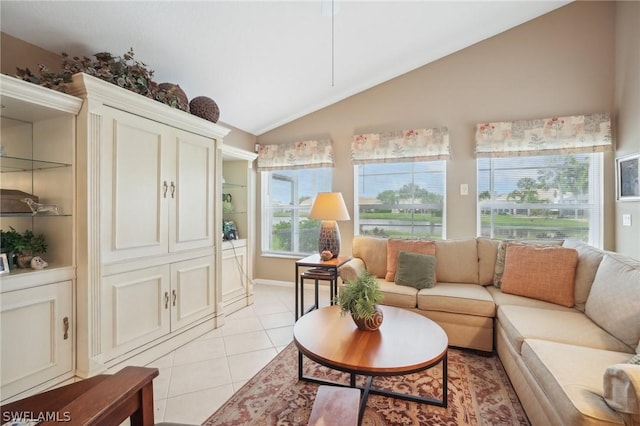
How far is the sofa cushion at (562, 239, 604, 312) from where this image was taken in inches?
86.0

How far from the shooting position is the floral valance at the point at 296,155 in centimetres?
402

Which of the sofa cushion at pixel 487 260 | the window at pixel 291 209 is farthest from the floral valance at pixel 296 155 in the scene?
the sofa cushion at pixel 487 260

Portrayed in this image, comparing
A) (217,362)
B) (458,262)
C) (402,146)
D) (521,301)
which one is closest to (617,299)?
(521,301)

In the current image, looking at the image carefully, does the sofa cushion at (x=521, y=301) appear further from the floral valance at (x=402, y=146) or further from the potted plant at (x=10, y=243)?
the potted plant at (x=10, y=243)

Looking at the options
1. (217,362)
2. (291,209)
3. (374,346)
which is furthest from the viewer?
(291,209)

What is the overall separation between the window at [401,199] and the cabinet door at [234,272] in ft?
5.02

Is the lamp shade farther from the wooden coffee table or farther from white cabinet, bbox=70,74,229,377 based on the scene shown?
the wooden coffee table

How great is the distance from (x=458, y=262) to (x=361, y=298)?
1.59 meters

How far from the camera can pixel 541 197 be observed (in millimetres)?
3225

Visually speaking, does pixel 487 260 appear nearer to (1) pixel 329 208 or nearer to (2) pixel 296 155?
(1) pixel 329 208

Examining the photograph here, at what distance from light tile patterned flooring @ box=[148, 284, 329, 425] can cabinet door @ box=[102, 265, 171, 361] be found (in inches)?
10.3

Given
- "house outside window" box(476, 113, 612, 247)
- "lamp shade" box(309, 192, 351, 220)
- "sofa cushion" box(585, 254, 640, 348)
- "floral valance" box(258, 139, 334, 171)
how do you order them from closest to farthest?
"sofa cushion" box(585, 254, 640, 348)
"house outside window" box(476, 113, 612, 247)
"lamp shade" box(309, 192, 351, 220)
"floral valance" box(258, 139, 334, 171)

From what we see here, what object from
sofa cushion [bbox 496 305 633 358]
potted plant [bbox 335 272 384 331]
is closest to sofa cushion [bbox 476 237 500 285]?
sofa cushion [bbox 496 305 633 358]

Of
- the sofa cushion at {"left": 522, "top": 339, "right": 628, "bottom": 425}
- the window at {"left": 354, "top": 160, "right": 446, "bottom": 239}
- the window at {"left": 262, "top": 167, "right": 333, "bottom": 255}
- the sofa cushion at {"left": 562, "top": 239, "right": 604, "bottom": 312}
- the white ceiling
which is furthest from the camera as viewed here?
the window at {"left": 262, "top": 167, "right": 333, "bottom": 255}
